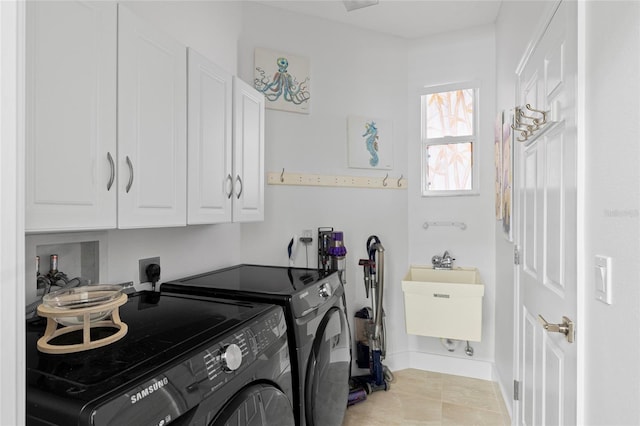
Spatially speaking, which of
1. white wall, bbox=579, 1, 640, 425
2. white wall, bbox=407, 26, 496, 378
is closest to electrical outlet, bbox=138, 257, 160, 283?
white wall, bbox=579, 1, 640, 425

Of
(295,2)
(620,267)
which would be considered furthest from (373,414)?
(295,2)

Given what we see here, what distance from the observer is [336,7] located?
9.29 feet

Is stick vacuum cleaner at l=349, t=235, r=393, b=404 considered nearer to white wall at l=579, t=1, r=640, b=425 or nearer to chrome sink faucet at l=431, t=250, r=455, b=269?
chrome sink faucet at l=431, t=250, r=455, b=269

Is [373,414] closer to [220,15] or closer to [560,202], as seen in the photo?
[560,202]

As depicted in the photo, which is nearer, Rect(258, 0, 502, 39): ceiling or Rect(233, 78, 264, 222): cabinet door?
Rect(233, 78, 264, 222): cabinet door

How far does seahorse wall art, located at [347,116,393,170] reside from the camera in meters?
3.11

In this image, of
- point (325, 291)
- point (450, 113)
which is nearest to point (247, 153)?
point (325, 291)

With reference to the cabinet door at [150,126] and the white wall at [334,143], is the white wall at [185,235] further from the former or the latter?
the cabinet door at [150,126]

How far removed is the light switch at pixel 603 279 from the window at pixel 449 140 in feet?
7.75

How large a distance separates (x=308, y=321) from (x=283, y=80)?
195cm

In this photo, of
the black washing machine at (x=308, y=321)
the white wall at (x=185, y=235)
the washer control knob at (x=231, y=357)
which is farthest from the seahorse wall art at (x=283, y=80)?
the washer control knob at (x=231, y=357)

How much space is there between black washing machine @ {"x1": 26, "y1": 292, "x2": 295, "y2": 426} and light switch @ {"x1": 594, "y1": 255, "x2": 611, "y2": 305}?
103 centimetres

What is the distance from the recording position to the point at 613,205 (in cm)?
87

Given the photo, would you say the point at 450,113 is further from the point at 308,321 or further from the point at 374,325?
the point at 308,321
